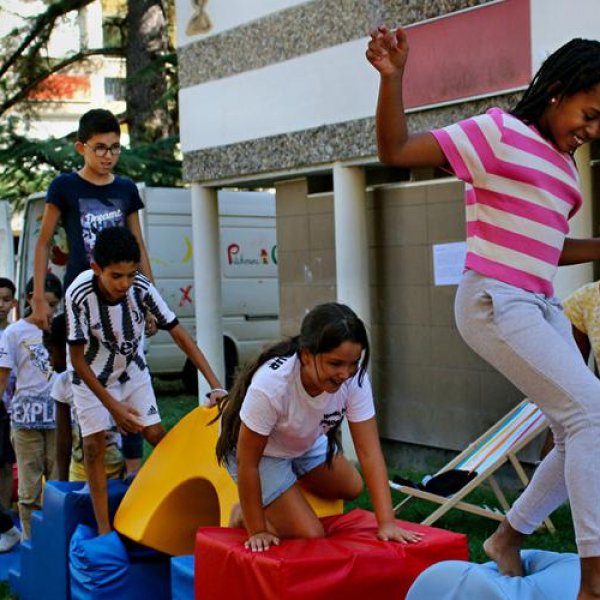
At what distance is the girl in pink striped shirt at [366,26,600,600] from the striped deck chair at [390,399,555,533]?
2871 mm

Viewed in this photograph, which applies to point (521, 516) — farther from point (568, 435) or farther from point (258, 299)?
point (258, 299)

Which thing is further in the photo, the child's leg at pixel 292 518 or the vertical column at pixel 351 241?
the vertical column at pixel 351 241

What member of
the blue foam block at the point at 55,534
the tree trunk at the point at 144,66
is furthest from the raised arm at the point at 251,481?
the tree trunk at the point at 144,66

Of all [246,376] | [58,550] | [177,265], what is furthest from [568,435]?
[177,265]

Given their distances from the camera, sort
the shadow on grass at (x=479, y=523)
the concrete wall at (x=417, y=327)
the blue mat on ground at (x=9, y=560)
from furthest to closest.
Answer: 1. the concrete wall at (x=417, y=327)
2. the blue mat on ground at (x=9, y=560)
3. the shadow on grass at (x=479, y=523)

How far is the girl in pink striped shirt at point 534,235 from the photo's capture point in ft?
10.5

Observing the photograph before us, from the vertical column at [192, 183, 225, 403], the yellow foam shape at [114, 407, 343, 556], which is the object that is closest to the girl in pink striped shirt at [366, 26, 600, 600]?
→ the yellow foam shape at [114, 407, 343, 556]

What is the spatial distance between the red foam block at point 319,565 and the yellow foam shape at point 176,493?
918mm

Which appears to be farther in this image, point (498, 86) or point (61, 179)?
point (498, 86)

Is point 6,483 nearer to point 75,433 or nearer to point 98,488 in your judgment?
point 75,433

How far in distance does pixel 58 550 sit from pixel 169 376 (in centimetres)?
977

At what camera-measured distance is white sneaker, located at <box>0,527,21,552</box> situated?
721cm

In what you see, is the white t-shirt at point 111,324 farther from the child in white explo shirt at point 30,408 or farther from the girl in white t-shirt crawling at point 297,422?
the child in white explo shirt at point 30,408

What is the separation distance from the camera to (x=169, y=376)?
51.0ft
